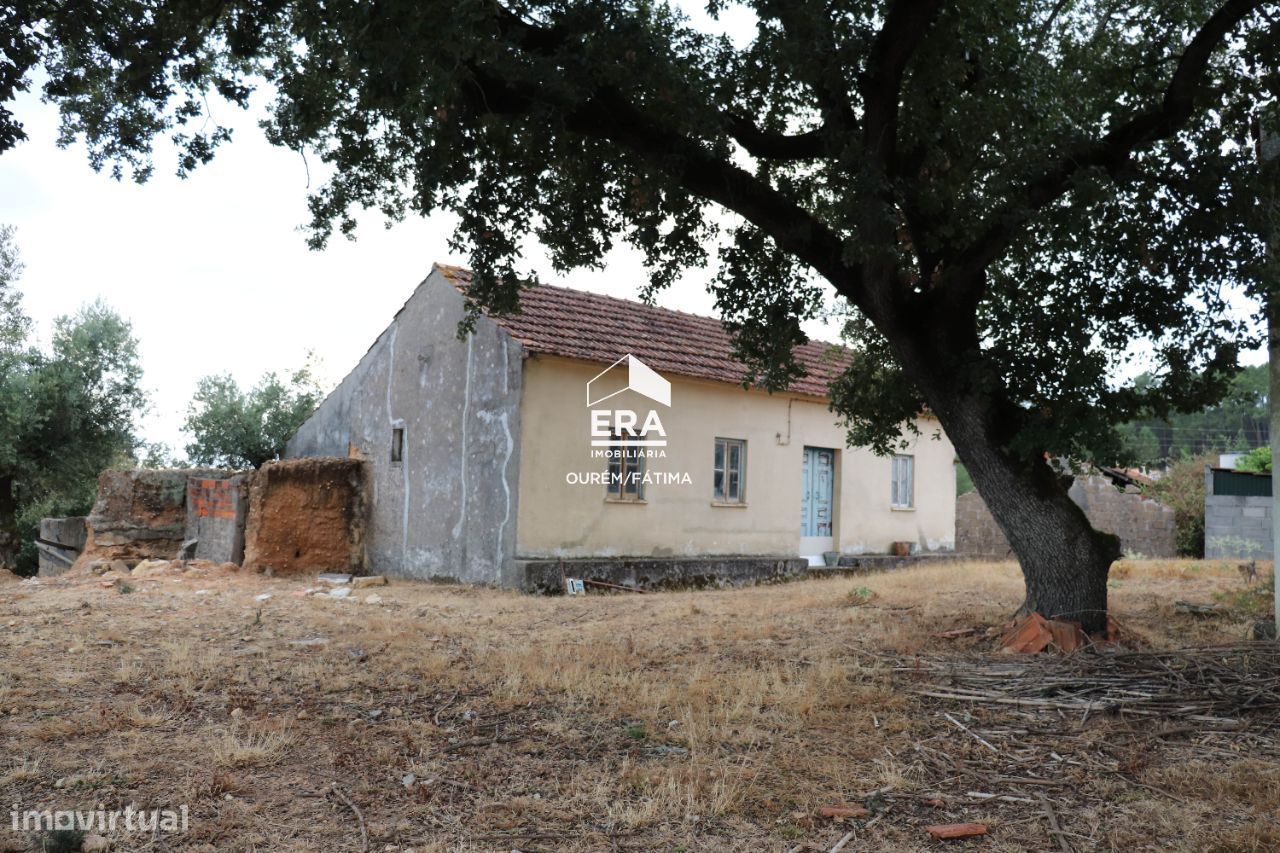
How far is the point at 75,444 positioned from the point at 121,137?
15.2m

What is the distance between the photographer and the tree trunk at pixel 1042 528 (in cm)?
828

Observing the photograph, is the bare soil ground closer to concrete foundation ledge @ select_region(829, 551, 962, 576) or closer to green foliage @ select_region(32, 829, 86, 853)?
green foliage @ select_region(32, 829, 86, 853)

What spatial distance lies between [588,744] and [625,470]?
10034 mm

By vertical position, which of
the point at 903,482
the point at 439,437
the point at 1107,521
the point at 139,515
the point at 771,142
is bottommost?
the point at 139,515

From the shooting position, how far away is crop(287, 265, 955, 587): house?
14.8 metres

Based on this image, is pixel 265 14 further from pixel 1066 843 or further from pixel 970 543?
pixel 970 543

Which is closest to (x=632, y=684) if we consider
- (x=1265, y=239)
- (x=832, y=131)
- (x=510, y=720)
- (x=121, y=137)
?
(x=510, y=720)

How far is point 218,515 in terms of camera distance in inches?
A: 679

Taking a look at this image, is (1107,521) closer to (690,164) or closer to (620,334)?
(620,334)

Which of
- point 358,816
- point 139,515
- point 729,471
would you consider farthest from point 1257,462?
point 139,515

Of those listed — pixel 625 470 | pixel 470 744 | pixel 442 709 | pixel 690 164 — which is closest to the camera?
pixel 470 744

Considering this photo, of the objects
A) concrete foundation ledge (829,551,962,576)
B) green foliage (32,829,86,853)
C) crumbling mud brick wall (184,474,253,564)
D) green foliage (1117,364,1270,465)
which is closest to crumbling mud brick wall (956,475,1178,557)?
concrete foundation ledge (829,551,962,576)

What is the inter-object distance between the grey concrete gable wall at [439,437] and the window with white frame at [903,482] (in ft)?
30.9

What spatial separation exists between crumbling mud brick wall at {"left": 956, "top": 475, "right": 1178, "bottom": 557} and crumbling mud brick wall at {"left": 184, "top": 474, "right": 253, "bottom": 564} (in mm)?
15468
